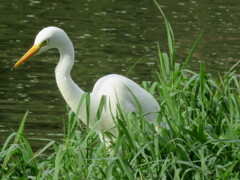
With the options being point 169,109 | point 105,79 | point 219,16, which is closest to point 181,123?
point 169,109

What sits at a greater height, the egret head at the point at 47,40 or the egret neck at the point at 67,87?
the egret head at the point at 47,40

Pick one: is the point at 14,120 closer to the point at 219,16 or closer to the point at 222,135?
the point at 222,135

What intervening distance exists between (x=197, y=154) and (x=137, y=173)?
38 cm

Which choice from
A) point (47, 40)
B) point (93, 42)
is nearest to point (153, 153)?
point (47, 40)

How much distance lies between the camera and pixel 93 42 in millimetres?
13250

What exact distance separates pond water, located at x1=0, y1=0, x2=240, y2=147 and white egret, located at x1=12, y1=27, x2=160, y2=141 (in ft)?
7.28

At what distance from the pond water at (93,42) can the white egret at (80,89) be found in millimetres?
2220

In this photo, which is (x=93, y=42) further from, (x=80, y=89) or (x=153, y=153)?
(x=153, y=153)

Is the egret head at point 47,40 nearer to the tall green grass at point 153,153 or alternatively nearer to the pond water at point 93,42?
the tall green grass at point 153,153

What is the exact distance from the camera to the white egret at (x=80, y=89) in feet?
20.0

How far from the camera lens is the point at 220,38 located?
13.9m

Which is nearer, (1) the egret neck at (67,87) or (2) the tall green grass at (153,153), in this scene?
(2) the tall green grass at (153,153)

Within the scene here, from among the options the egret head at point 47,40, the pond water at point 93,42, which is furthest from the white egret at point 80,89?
the pond water at point 93,42

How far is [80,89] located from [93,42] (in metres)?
7.07
